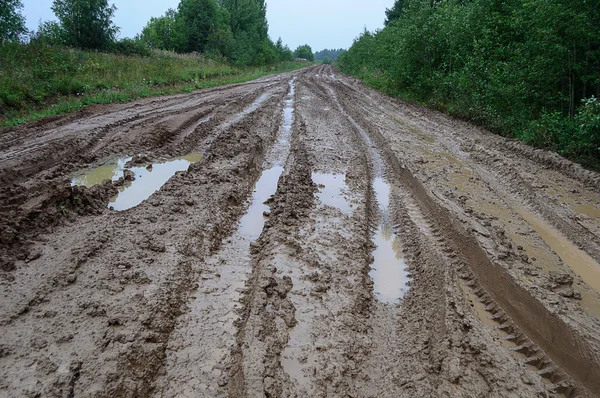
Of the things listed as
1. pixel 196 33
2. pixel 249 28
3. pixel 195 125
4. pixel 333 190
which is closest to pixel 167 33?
pixel 196 33

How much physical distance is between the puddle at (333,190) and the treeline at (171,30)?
16.4m

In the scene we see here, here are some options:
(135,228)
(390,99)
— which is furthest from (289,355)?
(390,99)

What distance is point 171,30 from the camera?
34438 millimetres

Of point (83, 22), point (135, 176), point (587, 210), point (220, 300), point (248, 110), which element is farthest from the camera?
point (83, 22)

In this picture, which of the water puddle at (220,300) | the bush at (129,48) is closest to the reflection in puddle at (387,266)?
the water puddle at (220,300)

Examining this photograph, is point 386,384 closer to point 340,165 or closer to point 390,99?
point 340,165

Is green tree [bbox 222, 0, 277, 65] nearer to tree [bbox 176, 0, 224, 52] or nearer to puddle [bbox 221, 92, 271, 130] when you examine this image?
tree [bbox 176, 0, 224, 52]

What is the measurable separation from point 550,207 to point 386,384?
14.4 ft

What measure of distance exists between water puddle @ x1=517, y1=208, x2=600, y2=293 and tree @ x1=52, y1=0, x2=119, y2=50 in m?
26.8

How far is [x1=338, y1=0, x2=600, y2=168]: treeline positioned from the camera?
7.55m

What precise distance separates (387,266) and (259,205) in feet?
7.69

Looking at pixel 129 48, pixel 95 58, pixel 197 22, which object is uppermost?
pixel 197 22

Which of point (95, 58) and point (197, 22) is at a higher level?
point (197, 22)

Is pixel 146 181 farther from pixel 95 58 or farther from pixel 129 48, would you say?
pixel 129 48
